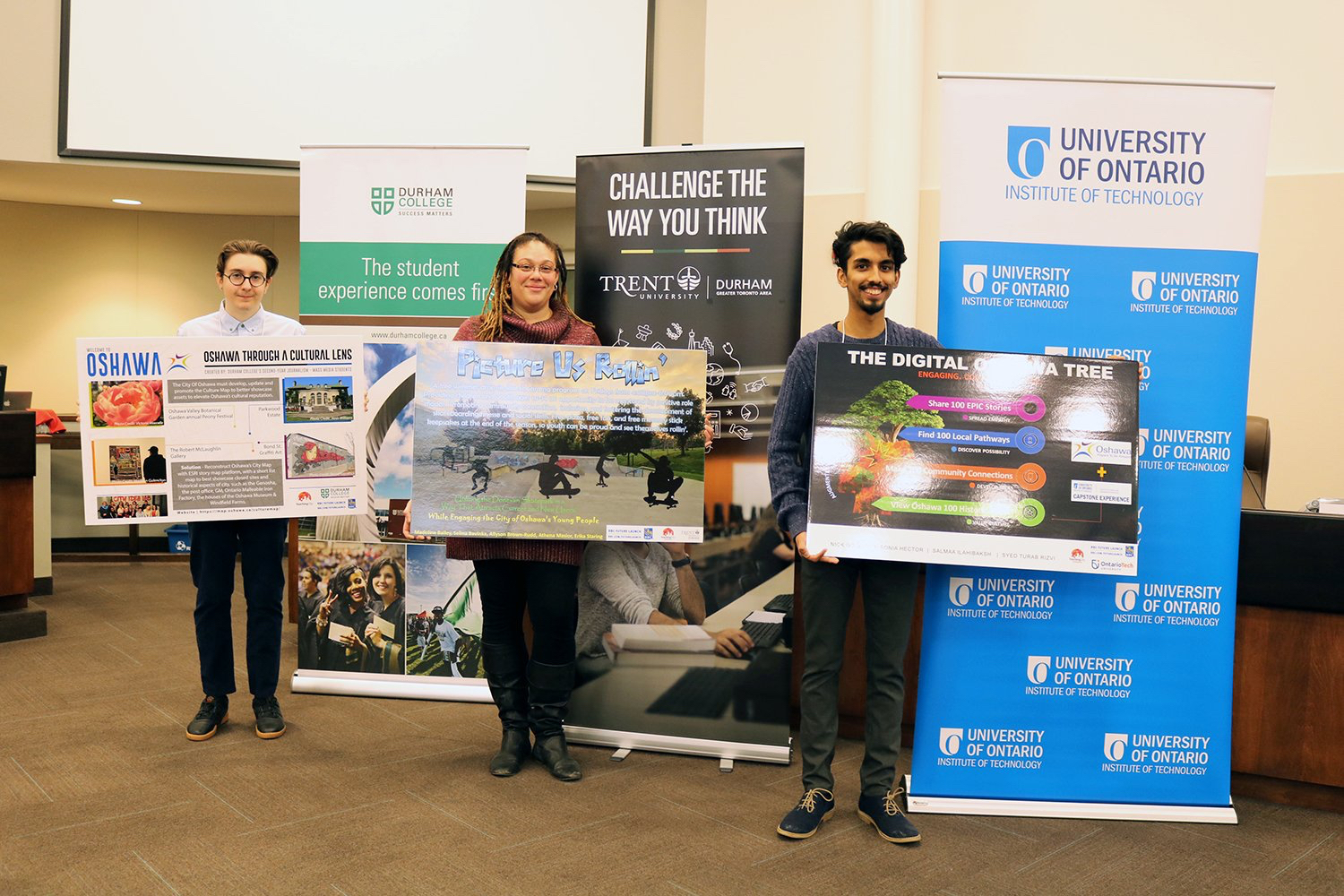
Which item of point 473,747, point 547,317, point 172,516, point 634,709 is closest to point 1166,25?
point 547,317

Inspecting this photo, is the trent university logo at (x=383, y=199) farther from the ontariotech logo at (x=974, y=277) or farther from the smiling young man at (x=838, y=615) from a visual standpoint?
the ontariotech logo at (x=974, y=277)

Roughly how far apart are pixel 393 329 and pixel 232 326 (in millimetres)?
689

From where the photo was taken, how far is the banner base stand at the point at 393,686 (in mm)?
3947

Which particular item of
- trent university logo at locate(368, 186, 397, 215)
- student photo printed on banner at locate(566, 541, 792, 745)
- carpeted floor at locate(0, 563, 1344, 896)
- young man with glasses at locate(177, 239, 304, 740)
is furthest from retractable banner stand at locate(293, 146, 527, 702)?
student photo printed on banner at locate(566, 541, 792, 745)

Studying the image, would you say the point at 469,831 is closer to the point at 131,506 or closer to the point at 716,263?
the point at 131,506

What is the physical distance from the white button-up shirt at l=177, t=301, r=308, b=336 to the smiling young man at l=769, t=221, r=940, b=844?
5.76 ft

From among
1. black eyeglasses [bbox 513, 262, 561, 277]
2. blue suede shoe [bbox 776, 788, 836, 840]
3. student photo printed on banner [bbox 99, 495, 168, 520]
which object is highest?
black eyeglasses [bbox 513, 262, 561, 277]

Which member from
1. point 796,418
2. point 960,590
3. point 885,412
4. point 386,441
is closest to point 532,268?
point 796,418

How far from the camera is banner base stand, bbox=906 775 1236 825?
2.89 meters

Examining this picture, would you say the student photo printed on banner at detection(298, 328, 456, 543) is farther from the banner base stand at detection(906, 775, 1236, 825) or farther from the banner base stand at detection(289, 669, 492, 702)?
the banner base stand at detection(906, 775, 1236, 825)

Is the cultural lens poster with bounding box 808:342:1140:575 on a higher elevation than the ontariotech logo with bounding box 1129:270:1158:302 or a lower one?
lower

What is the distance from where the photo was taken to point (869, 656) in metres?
2.81

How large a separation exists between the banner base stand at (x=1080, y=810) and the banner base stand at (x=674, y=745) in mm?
563

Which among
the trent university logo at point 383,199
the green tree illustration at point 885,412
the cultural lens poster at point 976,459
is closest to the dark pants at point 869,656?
the cultural lens poster at point 976,459
